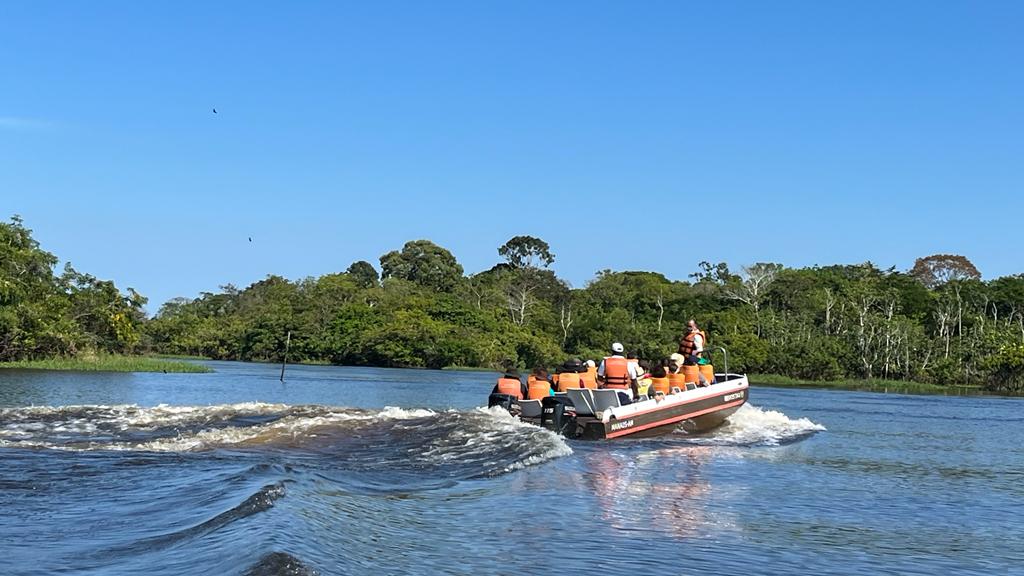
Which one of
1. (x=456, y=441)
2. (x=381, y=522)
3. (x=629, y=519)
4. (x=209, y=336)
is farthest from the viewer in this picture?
Result: (x=209, y=336)

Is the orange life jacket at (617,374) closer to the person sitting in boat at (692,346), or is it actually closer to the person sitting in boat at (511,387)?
the person sitting in boat at (511,387)

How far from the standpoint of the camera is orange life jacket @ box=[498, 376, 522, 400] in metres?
19.2

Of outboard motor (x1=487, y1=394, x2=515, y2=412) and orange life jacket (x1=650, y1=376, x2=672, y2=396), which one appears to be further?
orange life jacket (x1=650, y1=376, x2=672, y2=396)

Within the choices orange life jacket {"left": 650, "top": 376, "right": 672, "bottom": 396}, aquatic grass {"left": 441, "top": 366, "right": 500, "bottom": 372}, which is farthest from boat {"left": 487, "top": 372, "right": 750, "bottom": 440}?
aquatic grass {"left": 441, "top": 366, "right": 500, "bottom": 372}

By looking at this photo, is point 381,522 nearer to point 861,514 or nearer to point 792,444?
point 861,514

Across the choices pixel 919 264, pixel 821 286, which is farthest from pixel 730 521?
pixel 919 264

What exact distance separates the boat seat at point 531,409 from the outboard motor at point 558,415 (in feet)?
0.32

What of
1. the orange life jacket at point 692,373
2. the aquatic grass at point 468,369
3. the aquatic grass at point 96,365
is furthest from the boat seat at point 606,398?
the aquatic grass at point 468,369

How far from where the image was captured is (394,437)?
16953 millimetres

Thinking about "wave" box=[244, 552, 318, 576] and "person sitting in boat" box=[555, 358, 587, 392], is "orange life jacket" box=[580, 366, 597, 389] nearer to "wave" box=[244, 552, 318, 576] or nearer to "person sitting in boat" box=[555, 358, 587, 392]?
"person sitting in boat" box=[555, 358, 587, 392]

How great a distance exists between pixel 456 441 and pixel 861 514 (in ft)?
22.0

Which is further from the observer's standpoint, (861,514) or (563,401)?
(563,401)

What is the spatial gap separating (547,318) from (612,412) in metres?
62.6

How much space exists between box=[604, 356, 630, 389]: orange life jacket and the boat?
16.5 inches
